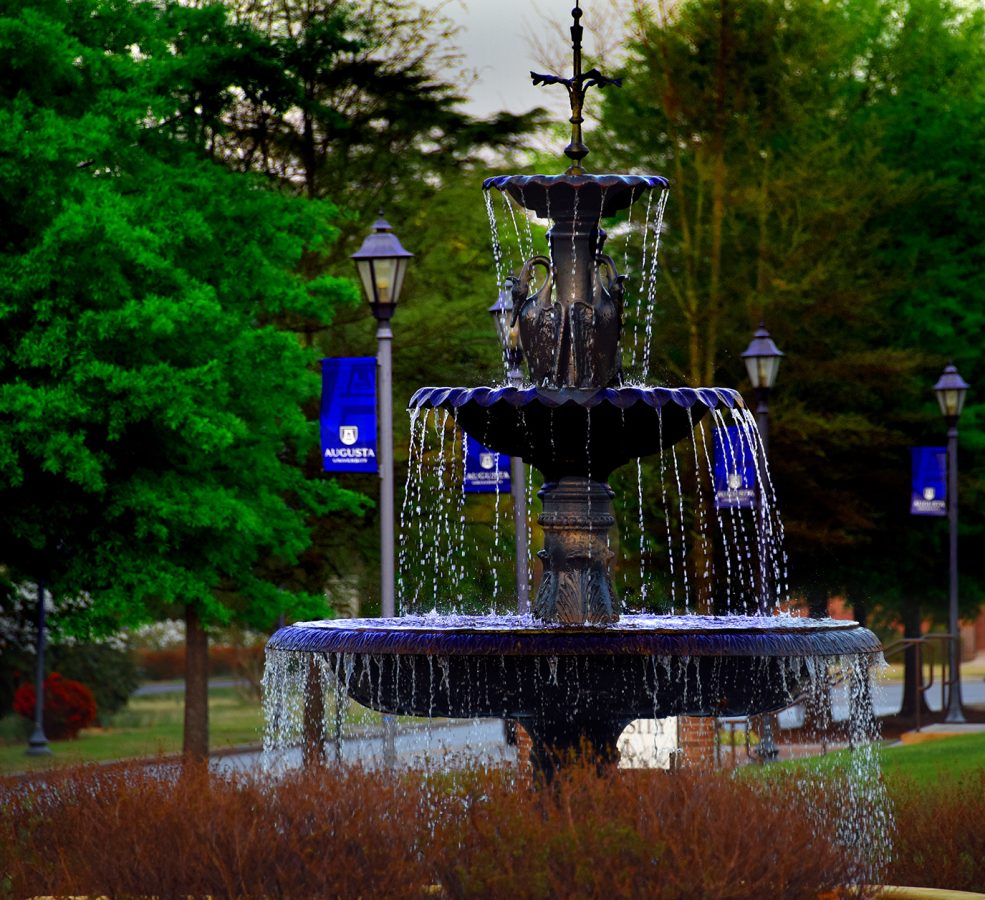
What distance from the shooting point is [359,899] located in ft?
29.0

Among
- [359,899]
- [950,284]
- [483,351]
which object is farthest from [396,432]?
[359,899]

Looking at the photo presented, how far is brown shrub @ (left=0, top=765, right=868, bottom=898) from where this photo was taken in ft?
28.6

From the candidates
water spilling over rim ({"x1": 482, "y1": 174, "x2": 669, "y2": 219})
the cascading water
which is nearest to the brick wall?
the cascading water

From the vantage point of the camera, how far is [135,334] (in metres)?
23.5

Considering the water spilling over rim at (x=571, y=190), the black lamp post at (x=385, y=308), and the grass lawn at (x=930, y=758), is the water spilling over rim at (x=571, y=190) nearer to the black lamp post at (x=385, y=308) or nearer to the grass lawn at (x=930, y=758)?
the black lamp post at (x=385, y=308)

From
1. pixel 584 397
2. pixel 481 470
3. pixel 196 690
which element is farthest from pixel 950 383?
pixel 584 397

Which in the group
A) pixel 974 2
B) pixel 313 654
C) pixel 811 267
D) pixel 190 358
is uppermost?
pixel 974 2

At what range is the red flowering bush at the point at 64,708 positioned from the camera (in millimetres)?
38625

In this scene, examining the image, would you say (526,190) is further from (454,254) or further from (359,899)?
(454,254)

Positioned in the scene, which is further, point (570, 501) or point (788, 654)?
point (570, 501)

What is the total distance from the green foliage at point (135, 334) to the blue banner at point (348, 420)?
2.70 metres

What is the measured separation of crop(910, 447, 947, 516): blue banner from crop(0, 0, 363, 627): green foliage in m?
10.2

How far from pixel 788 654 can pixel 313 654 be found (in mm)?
2662

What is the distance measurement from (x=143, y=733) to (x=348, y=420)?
1995cm
